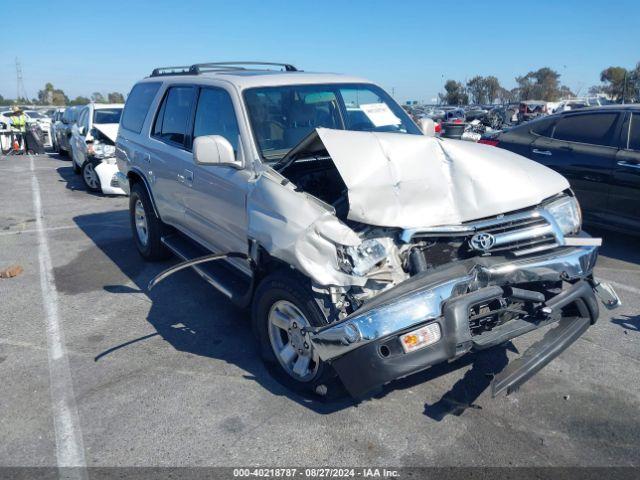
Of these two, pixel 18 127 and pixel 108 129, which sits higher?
pixel 108 129

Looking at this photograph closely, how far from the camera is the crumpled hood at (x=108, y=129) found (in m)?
11.8

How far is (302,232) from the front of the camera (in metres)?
3.08

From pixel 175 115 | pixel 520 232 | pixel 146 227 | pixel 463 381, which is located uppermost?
pixel 175 115

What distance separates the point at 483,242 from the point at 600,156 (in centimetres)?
410

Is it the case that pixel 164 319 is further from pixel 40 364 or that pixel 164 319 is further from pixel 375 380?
pixel 375 380

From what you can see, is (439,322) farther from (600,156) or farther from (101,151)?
(101,151)

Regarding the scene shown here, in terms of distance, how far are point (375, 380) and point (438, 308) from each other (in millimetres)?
498

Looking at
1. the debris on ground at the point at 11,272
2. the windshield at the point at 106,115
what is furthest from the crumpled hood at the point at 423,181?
the windshield at the point at 106,115

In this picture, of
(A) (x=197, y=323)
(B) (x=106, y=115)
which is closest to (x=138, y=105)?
(A) (x=197, y=323)

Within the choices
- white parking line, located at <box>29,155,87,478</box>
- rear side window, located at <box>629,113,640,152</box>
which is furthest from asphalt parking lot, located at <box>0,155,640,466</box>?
rear side window, located at <box>629,113,640,152</box>

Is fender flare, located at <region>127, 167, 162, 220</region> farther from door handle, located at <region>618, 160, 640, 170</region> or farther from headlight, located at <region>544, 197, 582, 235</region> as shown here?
door handle, located at <region>618, 160, 640, 170</region>

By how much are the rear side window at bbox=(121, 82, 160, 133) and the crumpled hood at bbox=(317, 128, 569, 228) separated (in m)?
3.31

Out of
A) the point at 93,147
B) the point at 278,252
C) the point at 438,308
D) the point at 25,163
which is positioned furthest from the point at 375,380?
the point at 25,163

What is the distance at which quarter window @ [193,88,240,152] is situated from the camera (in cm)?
432
